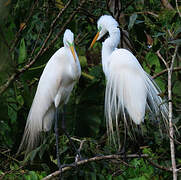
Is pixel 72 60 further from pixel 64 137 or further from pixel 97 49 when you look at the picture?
pixel 97 49

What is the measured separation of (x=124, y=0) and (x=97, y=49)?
0.85m

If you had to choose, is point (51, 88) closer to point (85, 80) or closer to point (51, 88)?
point (51, 88)

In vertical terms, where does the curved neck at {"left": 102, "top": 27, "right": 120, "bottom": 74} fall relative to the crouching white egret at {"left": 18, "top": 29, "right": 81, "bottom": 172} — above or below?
above

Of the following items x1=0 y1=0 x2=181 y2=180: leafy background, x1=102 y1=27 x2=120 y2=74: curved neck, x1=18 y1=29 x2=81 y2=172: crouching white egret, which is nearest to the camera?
x1=0 y1=0 x2=181 y2=180: leafy background

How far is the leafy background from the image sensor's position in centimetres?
222

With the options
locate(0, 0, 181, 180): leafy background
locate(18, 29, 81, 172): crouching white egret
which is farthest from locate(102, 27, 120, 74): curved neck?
locate(18, 29, 81, 172): crouching white egret

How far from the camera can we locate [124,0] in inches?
128

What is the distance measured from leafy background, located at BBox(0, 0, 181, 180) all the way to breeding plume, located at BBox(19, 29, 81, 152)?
104 mm

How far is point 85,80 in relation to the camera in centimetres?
382

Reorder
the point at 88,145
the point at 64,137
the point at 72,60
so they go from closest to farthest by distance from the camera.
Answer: the point at 88,145 < the point at 72,60 < the point at 64,137

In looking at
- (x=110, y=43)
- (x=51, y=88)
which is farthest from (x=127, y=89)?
(x=51, y=88)

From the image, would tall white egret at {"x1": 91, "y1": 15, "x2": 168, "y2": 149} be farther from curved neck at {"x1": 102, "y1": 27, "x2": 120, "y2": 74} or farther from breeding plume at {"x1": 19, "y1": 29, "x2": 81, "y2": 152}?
breeding plume at {"x1": 19, "y1": 29, "x2": 81, "y2": 152}

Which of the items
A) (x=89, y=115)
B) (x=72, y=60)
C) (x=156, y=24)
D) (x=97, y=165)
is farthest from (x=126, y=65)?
(x=89, y=115)

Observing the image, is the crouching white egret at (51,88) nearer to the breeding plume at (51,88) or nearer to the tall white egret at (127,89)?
the breeding plume at (51,88)
